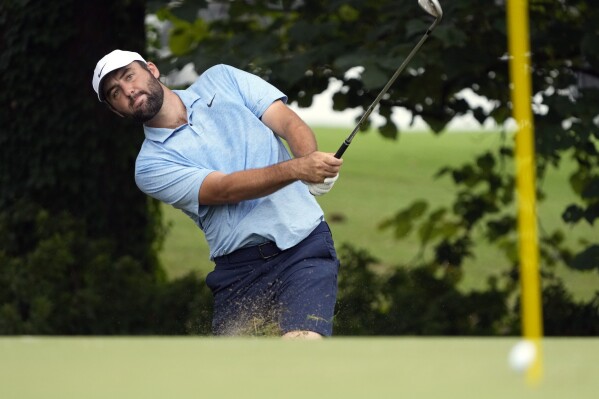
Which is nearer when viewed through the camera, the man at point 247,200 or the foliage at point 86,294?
the man at point 247,200

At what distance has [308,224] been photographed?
489 cm

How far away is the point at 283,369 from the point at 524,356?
51 cm

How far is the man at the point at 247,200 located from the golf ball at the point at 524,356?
2.20m

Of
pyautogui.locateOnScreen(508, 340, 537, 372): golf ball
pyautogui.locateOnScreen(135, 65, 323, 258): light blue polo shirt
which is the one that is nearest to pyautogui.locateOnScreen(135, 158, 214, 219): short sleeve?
pyautogui.locateOnScreen(135, 65, 323, 258): light blue polo shirt

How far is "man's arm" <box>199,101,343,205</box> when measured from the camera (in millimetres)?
4473

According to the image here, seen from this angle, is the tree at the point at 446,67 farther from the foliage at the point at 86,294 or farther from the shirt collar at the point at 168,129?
the foliage at the point at 86,294

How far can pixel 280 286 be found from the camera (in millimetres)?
4895

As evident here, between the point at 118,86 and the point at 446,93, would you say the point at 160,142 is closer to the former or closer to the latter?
the point at 118,86

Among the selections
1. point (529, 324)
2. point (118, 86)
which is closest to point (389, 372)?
point (529, 324)

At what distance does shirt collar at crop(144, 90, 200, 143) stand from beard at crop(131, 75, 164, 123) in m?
0.06

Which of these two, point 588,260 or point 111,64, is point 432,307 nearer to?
point 588,260

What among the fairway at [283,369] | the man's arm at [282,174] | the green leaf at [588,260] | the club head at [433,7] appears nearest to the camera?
the fairway at [283,369]

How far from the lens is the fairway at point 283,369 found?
8.00ft

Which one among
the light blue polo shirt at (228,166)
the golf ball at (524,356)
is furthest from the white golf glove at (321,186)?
the golf ball at (524,356)
